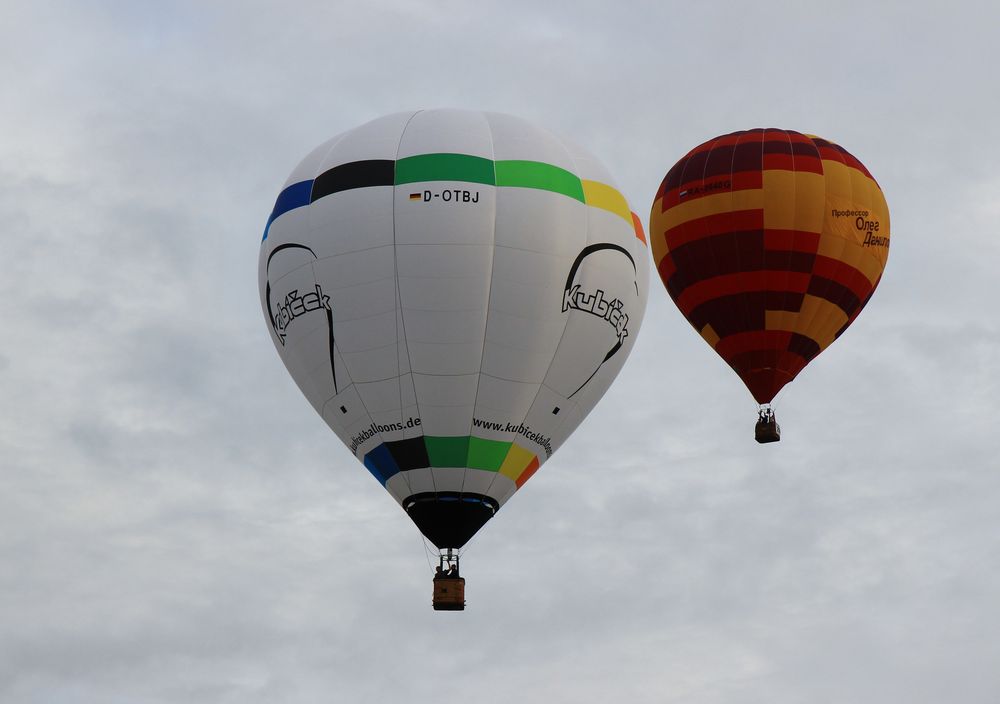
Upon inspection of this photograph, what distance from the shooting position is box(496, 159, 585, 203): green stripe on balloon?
2687cm

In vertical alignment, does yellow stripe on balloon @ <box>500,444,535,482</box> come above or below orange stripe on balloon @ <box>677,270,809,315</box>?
below

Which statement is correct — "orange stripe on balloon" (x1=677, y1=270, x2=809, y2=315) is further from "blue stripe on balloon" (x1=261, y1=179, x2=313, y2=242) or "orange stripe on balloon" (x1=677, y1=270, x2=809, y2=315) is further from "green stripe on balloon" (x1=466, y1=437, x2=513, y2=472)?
"blue stripe on balloon" (x1=261, y1=179, x2=313, y2=242)

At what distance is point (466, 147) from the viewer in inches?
1065

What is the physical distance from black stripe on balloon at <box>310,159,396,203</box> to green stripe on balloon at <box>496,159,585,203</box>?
1.52 m

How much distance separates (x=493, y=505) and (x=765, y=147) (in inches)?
328

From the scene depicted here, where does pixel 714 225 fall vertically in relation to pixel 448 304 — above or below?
above

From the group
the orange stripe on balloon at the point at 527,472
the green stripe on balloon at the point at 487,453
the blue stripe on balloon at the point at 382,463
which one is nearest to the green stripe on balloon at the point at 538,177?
the green stripe on balloon at the point at 487,453

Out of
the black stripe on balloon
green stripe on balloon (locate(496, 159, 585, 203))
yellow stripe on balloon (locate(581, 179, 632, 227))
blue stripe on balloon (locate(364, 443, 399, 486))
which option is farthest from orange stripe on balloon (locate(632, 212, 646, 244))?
blue stripe on balloon (locate(364, 443, 399, 486))

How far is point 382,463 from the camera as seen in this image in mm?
26969

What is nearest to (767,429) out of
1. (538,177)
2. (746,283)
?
(746,283)

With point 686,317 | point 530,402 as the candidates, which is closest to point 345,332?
point 530,402

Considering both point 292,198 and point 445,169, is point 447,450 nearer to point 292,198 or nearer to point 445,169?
point 445,169

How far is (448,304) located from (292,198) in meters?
3.06

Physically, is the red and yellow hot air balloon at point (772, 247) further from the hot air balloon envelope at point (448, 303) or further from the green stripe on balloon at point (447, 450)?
the green stripe on balloon at point (447, 450)
